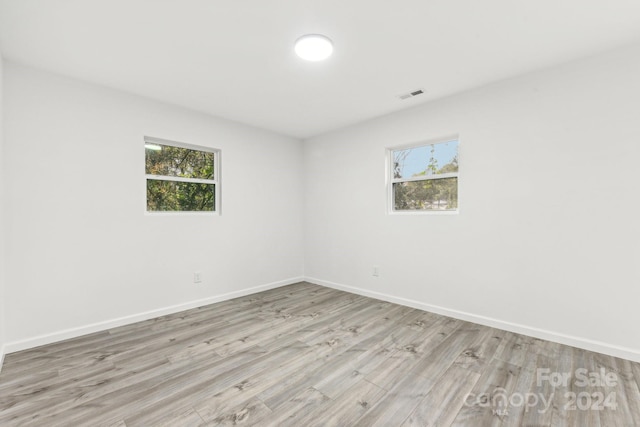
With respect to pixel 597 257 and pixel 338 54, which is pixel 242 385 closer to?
pixel 338 54

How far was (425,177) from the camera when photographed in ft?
11.6

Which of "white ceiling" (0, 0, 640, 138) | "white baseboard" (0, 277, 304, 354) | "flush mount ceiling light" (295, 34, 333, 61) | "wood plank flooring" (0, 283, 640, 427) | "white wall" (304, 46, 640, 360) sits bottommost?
"wood plank flooring" (0, 283, 640, 427)

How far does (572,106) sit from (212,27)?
3.08 metres

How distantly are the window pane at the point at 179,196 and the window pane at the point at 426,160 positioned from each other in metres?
2.59

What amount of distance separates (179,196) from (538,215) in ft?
13.0

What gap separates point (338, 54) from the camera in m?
2.37

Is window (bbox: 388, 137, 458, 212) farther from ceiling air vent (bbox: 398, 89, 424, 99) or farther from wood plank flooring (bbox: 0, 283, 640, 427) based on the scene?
wood plank flooring (bbox: 0, 283, 640, 427)

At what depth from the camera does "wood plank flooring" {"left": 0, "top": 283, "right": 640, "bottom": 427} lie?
1.65 metres

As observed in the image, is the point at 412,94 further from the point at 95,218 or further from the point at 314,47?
the point at 95,218

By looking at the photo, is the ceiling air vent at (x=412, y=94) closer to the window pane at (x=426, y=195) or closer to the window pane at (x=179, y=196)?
the window pane at (x=426, y=195)

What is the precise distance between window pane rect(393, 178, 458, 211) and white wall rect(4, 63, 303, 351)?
7.44 ft

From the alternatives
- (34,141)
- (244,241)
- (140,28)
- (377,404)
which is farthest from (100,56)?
(377,404)

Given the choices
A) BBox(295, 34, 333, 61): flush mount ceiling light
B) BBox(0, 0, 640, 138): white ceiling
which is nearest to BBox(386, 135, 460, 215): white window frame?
BBox(0, 0, 640, 138): white ceiling

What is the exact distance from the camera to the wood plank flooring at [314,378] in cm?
165
